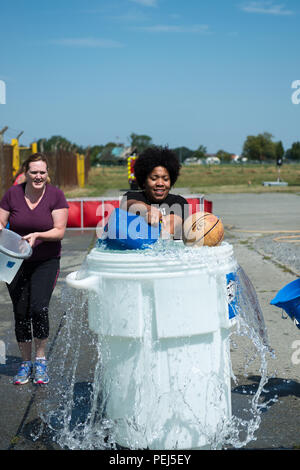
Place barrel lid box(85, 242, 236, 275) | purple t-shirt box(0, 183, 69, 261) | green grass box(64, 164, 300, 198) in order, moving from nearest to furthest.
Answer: barrel lid box(85, 242, 236, 275), purple t-shirt box(0, 183, 69, 261), green grass box(64, 164, 300, 198)

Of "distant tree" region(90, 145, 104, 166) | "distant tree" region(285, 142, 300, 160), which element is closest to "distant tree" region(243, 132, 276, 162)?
"distant tree" region(285, 142, 300, 160)

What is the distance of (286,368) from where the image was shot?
4855mm

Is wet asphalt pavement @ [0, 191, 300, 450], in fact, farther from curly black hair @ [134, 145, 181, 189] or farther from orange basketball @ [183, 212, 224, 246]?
curly black hair @ [134, 145, 181, 189]

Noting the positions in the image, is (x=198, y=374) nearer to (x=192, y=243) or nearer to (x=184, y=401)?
(x=184, y=401)

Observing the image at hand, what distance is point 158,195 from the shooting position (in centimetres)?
398

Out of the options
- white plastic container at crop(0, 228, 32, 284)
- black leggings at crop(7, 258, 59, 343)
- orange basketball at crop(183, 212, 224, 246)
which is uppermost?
orange basketball at crop(183, 212, 224, 246)

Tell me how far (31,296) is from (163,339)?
1769 mm

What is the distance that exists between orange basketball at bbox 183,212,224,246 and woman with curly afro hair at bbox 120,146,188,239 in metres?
0.11

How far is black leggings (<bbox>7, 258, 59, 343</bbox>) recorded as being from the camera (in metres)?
4.61

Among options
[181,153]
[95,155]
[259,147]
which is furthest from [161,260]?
[95,155]

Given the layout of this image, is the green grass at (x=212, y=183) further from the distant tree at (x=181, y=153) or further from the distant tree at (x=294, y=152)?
the distant tree at (x=294, y=152)

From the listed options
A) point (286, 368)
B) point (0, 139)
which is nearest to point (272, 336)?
point (286, 368)

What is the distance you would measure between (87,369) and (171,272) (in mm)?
2078

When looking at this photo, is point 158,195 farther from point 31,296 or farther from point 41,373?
point 41,373
